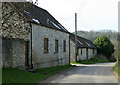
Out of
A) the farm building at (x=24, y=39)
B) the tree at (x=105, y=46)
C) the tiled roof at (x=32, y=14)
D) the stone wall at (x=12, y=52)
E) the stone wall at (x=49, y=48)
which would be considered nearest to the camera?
the stone wall at (x=12, y=52)

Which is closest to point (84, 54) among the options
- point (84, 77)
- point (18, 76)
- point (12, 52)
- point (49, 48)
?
point (49, 48)

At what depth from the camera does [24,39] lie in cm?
1420

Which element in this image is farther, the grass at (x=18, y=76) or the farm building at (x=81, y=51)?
the farm building at (x=81, y=51)

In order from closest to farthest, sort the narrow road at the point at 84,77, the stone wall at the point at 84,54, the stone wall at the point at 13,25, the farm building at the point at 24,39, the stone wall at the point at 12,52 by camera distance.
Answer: the narrow road at the point at 84,77, the stone wall at the point at 12,52, the farm building at the point at 24,39, the stone wall at the point at 13,25, the stone wall at the point at 84,54

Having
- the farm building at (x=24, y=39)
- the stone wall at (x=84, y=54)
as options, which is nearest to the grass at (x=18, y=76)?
the farm building at (x=24, y=39)

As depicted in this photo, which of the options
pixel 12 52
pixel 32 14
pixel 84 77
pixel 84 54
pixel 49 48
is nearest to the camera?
pixel 12 52

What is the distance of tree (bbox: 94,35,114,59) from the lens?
42.0 m

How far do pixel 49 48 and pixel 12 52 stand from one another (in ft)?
22.4

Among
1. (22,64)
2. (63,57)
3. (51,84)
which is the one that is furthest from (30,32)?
(63,57)

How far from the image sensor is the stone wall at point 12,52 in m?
11.3

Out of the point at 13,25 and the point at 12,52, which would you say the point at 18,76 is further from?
the point at 13,25

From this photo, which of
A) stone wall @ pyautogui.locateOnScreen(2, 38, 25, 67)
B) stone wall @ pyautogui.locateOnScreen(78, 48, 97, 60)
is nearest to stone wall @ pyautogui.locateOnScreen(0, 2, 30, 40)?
stone wall @ pyautogui.locateOnScreen(2, 38, 25, 67)

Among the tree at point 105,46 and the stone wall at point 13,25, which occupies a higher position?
the stone wall at point 13,25

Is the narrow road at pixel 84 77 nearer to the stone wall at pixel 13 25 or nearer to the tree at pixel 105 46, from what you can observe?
the stone wall at pixel 13 25
